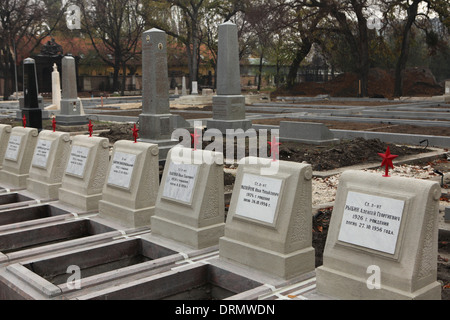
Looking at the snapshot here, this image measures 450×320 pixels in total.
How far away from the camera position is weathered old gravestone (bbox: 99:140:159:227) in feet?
23.8

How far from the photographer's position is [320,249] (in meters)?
6.29

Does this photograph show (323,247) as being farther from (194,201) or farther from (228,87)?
(228,87)

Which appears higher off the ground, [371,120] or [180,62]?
[180,62]

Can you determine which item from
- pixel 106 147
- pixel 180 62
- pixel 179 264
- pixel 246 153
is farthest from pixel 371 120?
pixel 180 62

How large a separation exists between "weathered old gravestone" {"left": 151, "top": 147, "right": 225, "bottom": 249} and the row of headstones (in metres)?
0.01

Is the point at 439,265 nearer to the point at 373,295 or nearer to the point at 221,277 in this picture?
the point at 373,295

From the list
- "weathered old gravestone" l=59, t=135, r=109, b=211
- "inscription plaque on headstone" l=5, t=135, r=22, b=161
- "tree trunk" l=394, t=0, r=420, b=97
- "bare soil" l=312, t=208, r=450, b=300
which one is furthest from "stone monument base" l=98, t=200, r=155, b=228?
"tree trunk" l=394, t=0, r=420, b=97

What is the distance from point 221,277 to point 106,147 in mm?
3449

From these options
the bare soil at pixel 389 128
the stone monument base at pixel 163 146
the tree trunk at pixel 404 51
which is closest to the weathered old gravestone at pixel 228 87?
the bare soil at pixel 389 128

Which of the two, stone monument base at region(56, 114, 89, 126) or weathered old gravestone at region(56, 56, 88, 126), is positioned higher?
Answer: weathered old gravestone at region(56, 56, 88, 126)

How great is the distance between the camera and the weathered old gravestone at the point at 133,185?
7246 mm

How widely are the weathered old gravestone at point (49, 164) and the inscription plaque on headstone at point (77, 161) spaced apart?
37cm

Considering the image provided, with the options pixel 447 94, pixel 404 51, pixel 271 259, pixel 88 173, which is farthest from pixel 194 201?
pixel 404 51

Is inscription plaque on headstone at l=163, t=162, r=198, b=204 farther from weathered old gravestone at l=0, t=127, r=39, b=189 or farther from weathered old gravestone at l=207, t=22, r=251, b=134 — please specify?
weathered old gravestone at l=207, t=22, r=251, b=134
